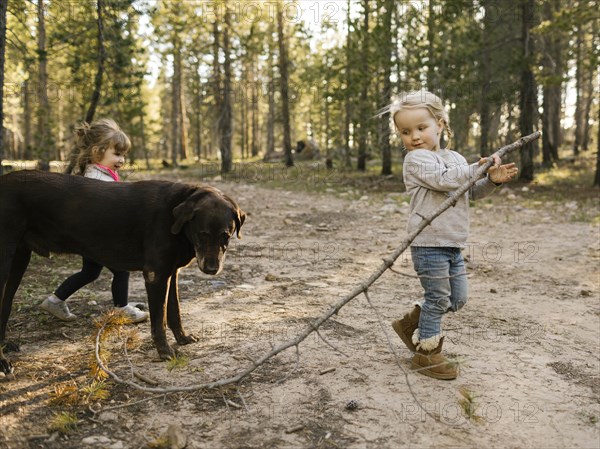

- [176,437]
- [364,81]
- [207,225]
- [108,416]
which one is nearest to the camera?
[176,437]

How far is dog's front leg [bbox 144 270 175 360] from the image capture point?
3734 mm

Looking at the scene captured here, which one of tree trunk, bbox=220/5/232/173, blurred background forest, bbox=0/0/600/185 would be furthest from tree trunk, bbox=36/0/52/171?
tree trunk, bbox=220/5/232/173

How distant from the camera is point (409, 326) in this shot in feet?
13.2

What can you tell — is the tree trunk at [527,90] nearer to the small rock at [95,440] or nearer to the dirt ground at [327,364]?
the dirt ground at [327,364]

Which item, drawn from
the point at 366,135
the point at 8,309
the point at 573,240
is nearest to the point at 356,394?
the point at 8,309

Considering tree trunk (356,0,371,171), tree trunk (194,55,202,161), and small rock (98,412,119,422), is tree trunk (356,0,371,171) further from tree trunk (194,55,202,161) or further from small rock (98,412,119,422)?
small rock (98,412,119,422)

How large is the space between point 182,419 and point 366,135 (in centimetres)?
1832

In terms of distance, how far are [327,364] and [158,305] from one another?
1321 millimetres

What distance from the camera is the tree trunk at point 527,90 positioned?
52.0ft

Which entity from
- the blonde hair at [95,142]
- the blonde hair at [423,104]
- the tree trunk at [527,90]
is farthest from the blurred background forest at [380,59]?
the blonde hair at [423,104]

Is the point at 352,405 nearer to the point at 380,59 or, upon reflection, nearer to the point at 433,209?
the point at 433,209

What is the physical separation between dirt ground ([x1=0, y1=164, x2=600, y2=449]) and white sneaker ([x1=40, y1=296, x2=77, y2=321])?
4.6 inches

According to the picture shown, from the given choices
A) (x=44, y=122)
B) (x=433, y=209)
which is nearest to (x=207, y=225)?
(x=433, y=209)

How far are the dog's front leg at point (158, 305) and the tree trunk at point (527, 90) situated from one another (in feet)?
48.9
